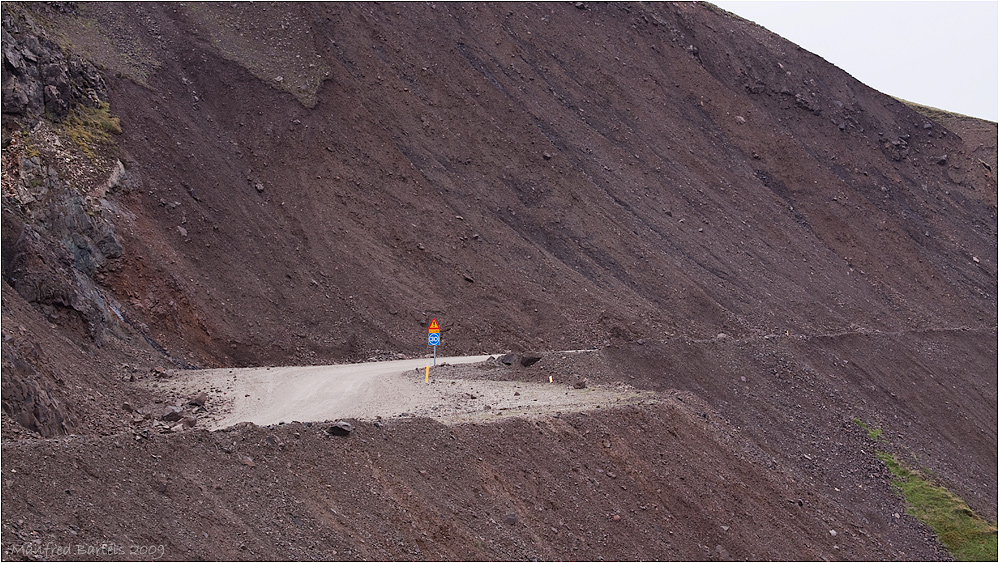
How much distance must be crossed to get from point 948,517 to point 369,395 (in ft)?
39.5

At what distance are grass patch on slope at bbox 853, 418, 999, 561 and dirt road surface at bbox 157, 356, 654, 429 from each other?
6331 mm

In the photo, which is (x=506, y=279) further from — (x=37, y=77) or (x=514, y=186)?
(x=37, y=77)

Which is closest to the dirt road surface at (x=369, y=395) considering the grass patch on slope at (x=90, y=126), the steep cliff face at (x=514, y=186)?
the steep cliff face at (x=514, y=186)

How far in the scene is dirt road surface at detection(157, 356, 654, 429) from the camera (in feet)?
49.3

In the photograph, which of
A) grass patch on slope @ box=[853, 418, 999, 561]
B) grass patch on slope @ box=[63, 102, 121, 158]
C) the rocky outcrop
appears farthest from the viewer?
grass patch on slope @ box=[63, 102, 121, 158]

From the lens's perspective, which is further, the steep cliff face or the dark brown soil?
the steep cliff face

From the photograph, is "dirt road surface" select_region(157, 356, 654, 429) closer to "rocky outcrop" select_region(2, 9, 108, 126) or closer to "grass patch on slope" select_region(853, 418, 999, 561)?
"grass patch on slope" select_region(853, 418, 999, 561)

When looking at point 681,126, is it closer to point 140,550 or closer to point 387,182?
point 387,182

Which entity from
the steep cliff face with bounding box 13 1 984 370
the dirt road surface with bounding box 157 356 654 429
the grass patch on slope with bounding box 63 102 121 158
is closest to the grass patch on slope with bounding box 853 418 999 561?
the dirt road surface with bounding box 157 356 654 429

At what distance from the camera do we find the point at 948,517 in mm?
18344

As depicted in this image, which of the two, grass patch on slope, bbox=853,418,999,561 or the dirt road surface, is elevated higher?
the dirt road surface

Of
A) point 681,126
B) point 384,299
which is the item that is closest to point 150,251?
point 384,299

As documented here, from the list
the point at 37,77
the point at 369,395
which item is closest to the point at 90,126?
the point at 37,77

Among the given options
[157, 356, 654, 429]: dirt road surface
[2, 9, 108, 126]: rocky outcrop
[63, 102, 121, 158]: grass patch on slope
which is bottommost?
[157, 356, 654, 429]: dirt road surface
